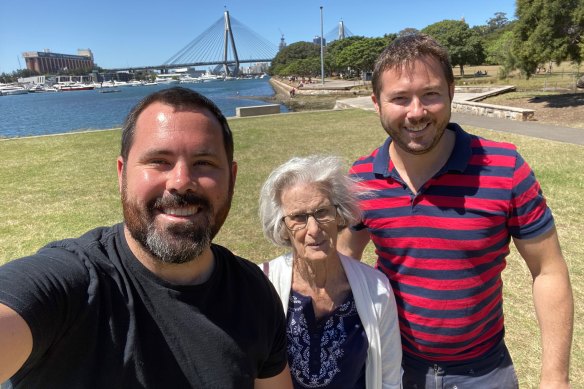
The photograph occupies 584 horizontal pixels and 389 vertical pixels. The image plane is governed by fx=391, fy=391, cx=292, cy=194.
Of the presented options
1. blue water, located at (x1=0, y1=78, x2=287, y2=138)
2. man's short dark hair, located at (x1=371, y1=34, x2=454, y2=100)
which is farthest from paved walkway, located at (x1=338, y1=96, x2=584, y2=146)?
man's short dark hair, located at (x1=371, y1=34, x2=454, y2=100)

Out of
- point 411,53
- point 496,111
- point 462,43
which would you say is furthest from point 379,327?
point 462,43

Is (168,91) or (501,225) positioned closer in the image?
(168,91)

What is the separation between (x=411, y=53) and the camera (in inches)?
60.6

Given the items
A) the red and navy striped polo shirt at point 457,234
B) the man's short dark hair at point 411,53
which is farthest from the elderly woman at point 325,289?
the man's short dark hair at point 411,53

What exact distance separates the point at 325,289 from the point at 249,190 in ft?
17.1

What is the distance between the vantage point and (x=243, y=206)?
20.3ft

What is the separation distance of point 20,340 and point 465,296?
58.2 inches

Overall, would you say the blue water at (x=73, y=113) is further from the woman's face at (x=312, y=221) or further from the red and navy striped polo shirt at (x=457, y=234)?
the red and navy striped polo shirt at (x=457, y=234)

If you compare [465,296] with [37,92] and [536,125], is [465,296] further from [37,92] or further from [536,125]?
[37,92]

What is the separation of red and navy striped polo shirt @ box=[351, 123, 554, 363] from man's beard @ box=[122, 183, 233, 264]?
804 millimetres

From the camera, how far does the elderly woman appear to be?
1.69m

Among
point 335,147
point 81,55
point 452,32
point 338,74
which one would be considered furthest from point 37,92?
point 335,147

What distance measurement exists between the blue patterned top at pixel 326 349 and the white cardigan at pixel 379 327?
5cm

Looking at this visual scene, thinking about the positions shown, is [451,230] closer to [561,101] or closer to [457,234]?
[457,234]
